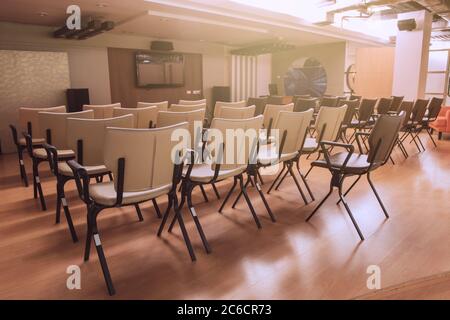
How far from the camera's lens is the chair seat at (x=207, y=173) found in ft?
8.79

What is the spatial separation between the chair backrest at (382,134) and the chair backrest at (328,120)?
799 millimetres

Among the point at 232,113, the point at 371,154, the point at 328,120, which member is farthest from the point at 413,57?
the point at 371,154

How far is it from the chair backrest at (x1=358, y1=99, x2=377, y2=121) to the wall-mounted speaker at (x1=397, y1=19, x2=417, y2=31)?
3.48 metres

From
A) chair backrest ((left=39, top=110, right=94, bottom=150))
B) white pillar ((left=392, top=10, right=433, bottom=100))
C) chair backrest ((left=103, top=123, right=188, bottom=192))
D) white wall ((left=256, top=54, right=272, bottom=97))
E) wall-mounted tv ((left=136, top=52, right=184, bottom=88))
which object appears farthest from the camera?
white wall ((left=256, top=54, right=272, bottom=97))

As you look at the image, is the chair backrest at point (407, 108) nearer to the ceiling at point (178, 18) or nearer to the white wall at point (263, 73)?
the ceiling at point (178, 18)

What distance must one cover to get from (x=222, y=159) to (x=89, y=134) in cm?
112

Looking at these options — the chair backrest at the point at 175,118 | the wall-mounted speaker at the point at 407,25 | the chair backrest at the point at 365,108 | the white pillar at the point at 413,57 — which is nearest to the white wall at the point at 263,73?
the white pillar at the point at 413,57

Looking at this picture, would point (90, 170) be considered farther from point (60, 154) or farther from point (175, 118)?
point (175, 118)

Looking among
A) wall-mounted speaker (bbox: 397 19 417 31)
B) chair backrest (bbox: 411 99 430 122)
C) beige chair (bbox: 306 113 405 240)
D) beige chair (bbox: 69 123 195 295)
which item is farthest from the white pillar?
beige chair (bbox: 69 123 195 295)

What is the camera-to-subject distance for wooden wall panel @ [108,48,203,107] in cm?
925

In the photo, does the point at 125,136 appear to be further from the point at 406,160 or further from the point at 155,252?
the point at 406,160

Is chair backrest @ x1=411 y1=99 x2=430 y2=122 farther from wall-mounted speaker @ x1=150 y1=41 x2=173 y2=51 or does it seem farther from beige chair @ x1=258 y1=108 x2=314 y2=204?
wall-mounted speaker @ x1=150 y1=41 x2=173 y2=51

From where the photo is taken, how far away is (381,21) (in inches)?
471
